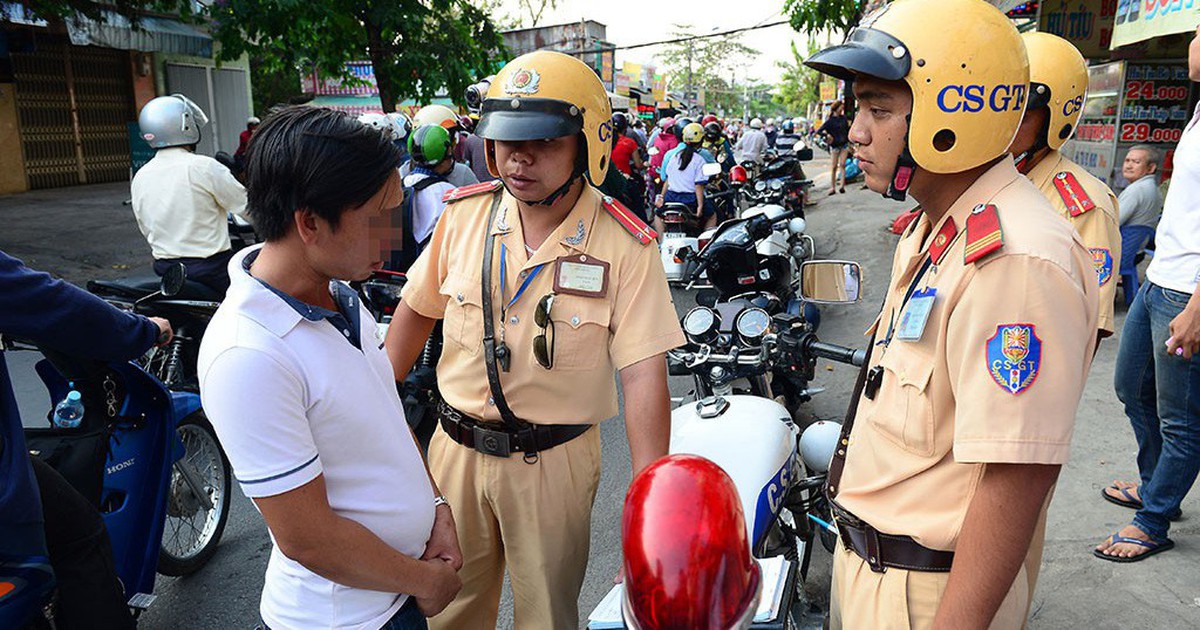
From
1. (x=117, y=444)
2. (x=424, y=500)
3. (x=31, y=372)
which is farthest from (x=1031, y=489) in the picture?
(x=31, y=372)

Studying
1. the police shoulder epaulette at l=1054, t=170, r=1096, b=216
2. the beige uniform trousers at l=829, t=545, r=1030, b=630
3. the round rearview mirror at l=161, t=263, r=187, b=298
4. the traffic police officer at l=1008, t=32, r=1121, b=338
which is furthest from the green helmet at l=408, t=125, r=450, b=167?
the beige uniform trousers at l=829, t=545, r=1030, b=630

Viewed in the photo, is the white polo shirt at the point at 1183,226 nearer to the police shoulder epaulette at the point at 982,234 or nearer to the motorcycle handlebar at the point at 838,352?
the motorcycle handlebar at the point at 838,352

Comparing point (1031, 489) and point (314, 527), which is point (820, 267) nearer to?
point (1031, 489)

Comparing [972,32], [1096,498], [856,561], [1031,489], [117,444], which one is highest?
[972,32]

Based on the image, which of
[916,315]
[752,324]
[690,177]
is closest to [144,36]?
[690,177]

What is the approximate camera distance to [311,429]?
1386 millimetres

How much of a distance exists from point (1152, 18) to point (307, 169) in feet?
19.7

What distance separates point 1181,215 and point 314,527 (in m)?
3.09

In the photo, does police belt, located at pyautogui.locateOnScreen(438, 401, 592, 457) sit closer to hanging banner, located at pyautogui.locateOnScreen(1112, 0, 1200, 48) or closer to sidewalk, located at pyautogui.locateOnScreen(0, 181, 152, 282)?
hanging banner, located at pyautogui.locateOnScreen(1112, 0, 1200, 48)

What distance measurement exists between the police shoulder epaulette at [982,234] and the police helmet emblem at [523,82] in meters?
1.15

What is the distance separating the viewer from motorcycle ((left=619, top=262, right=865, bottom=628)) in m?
2.38

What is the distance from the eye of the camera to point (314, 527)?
1.36 metres

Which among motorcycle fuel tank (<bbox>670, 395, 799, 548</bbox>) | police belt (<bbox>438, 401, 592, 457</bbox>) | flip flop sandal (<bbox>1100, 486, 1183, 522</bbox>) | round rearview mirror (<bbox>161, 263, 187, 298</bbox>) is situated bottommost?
flip flop sandal (<bbox>1100, 486, 1183, 522</bbox>)

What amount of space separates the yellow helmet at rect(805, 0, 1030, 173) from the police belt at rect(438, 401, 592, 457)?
113 centimetres
